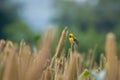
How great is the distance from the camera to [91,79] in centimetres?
73

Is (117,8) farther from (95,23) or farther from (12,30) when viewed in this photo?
(12,30)

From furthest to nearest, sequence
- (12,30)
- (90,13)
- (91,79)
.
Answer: (90,13) → (12,30) → (91,79)

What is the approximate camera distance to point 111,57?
492 millimetres

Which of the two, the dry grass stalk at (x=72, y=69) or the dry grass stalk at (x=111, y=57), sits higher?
the dry grass stalk at (x=72, y=69)

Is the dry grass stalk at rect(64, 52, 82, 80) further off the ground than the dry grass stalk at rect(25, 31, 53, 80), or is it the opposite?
the dry grass stalk at rect(64, 52, 82, 80)

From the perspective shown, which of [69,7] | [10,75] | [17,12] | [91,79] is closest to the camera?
[10,75]

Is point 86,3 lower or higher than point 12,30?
higher

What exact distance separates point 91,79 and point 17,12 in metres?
14.1

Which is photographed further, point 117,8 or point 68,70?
point 117,8

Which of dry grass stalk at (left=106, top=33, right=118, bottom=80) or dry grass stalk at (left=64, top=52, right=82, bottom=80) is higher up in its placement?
dry grass stalk at (left=64, top=52, right=82, bottom=80)

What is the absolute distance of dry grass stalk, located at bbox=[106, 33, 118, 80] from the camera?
1.56ft

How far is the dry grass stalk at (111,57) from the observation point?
0.48 metres

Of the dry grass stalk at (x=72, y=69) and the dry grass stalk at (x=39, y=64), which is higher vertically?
the dry grass stalk at (x=72, y=69)

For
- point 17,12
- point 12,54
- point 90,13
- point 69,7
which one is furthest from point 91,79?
point 69,7
